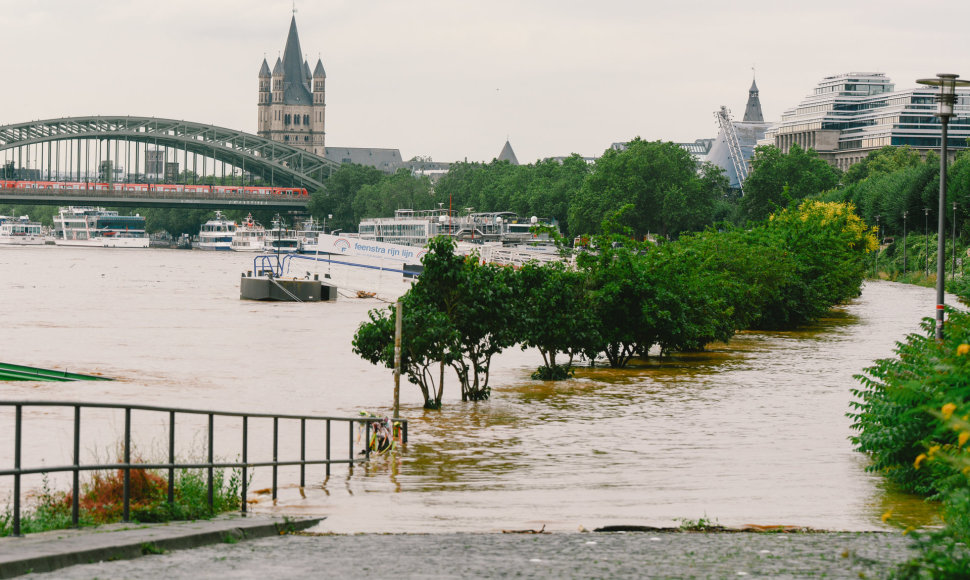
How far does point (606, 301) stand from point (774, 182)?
379 feet

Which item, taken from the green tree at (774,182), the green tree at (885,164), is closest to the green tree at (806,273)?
the green tree at (774,182)

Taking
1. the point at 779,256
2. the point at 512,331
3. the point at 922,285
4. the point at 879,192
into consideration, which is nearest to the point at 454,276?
the point at 512,331

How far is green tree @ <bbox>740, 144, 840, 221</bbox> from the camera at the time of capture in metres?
148

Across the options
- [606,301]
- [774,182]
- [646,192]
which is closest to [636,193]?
[646,192]

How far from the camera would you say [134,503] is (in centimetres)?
1162

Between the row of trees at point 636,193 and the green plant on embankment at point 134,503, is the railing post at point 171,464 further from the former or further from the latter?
the row of trees at point 636,193

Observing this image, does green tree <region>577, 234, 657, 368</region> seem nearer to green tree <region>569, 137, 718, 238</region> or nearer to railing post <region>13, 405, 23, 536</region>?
railing post <region>13, 405, 23, 536</region>

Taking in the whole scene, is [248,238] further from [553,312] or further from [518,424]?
[518,424]

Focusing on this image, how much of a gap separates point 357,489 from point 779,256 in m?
43.3

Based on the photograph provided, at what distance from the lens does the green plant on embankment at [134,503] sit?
417 inches

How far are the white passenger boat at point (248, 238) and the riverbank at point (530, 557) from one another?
18132 centimetres

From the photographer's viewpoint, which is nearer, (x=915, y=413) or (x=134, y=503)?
(x=134, y=503)

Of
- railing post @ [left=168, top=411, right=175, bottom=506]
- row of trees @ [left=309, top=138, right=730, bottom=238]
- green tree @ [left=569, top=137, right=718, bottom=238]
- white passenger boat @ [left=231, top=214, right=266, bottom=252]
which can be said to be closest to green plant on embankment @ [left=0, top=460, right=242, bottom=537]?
railing post @ [left=168, top=411, right=175, bottom=506]

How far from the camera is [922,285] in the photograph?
99.8 metres
